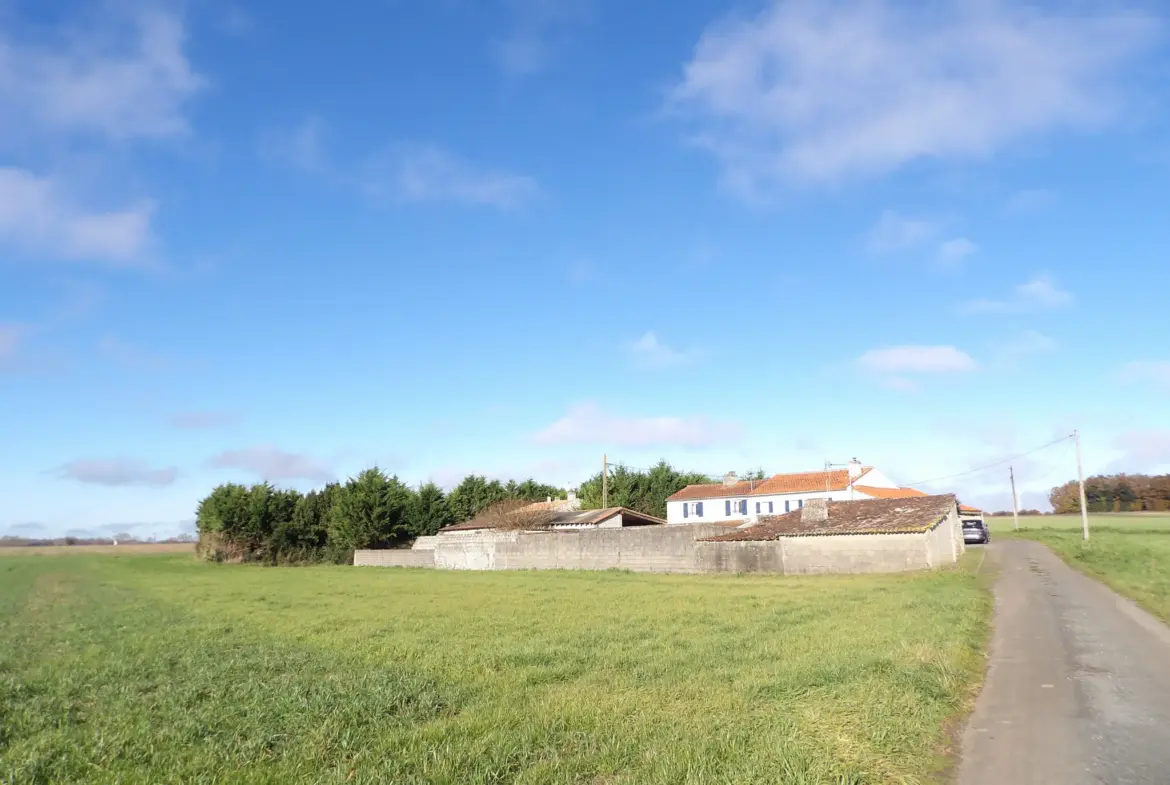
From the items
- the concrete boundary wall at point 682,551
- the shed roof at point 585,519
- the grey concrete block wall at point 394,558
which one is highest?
the shed roof at point 585,519

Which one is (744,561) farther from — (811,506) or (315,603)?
(315,603)

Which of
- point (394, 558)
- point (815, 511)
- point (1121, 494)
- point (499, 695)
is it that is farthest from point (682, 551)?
point (1121, 494)

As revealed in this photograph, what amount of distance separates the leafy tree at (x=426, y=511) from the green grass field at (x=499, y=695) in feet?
158

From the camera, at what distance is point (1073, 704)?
8.73m

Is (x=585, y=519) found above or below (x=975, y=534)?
above

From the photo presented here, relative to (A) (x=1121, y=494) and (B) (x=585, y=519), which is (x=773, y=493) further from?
(A) (x=1121, y=494)

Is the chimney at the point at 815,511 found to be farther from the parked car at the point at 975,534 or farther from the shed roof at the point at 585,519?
the parked car at the point at 975,534

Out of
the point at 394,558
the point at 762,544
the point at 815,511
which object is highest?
the point at 815,511

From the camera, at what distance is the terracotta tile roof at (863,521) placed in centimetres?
3347

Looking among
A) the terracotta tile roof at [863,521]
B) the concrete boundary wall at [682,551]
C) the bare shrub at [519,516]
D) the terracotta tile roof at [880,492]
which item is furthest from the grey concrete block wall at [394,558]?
the terracotta tile roof at [880,492]

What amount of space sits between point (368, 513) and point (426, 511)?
689 centimetres

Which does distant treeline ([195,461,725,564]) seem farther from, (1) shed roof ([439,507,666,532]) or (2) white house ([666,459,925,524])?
(2) white house ([666,459,925,524])

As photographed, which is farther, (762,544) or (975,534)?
(975,534)

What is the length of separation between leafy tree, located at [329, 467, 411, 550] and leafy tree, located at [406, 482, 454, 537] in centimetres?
132
